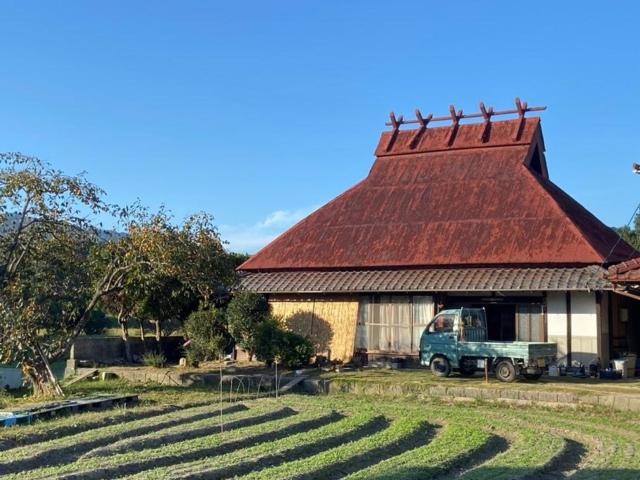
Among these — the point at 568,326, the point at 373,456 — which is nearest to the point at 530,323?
the point at 568,326

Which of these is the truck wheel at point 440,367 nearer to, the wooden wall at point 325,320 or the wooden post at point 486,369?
the wooden post at point 486,369

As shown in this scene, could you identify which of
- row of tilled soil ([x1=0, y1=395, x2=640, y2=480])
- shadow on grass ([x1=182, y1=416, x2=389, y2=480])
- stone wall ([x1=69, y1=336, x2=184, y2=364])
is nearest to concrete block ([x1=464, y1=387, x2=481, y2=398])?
row of tilled soil ([x1=0, y1=395, x2=640, y2=480])

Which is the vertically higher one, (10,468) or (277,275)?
(277,275)

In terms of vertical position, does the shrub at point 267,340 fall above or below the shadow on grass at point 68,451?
above

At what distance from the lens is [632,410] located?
1479 cm

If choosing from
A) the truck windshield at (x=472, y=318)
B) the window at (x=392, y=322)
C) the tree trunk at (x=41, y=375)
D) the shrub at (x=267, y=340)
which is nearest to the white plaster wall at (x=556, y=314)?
the truck windshield at (x=472, y=318)

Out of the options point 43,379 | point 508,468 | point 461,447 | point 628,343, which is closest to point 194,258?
point 43,379

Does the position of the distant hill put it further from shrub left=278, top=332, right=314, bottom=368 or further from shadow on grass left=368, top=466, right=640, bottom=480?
shadow on grass left=368, top=466, right=640, bottom=480

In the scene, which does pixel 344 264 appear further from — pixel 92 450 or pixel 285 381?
pixel 92 450

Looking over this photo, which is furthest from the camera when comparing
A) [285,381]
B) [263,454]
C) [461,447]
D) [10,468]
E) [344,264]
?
[344,264]

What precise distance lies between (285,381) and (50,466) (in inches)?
392

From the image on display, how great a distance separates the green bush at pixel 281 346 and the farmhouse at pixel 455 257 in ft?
5.34

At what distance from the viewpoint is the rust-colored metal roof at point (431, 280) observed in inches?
765

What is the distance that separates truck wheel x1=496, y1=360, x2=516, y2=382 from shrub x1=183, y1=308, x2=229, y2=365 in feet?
27.8
